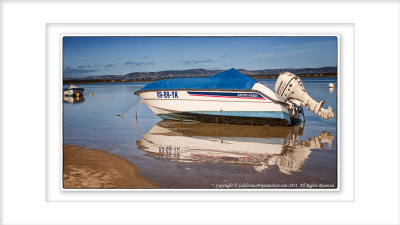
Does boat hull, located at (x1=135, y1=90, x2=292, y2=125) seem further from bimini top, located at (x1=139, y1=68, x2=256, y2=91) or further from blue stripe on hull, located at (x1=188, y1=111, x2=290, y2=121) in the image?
bimini top, located at (x1=139, y1=68, x2=256, y2=91)

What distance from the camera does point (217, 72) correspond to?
19.5 feet

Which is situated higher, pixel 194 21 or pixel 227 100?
pixel 194 21

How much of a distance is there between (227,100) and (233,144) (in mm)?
1475

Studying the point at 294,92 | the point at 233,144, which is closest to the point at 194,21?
the point at 233,144

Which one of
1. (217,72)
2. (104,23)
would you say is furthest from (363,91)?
(104,23)

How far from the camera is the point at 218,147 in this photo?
18.2 ft

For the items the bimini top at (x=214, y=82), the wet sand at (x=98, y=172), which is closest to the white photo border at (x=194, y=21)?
the wet sand at (x=98, y=172)

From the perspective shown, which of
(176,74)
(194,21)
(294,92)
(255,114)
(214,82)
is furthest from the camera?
(214,82)

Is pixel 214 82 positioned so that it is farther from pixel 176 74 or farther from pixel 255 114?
pixel 176 74

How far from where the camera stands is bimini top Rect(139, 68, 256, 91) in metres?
6.47

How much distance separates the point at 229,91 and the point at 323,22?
284cm

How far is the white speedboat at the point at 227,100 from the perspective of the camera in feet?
21.0

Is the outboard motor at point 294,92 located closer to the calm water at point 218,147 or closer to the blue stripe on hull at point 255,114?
the calm water at point 218,147

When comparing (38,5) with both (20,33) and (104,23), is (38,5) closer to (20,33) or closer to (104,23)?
(20,33)
